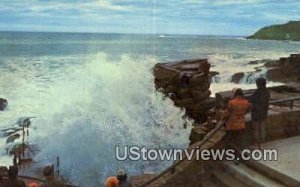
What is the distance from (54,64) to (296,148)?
6593cm

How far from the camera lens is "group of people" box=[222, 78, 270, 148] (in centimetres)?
757

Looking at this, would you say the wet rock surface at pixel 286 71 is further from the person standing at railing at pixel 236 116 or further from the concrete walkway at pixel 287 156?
the person standing at railing at pixel 236 116

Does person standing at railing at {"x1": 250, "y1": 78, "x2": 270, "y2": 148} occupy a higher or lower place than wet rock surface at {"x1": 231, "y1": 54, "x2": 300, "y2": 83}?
higher

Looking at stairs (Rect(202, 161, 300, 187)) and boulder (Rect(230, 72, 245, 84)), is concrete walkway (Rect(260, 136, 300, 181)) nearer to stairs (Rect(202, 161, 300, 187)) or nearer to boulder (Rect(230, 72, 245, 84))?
stairs (Rect(202, 161, 300, 187))

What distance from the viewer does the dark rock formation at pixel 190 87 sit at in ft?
73.9

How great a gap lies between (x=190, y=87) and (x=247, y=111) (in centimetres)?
1506

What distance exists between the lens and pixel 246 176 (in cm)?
700

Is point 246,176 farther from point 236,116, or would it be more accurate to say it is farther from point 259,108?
point 259,108

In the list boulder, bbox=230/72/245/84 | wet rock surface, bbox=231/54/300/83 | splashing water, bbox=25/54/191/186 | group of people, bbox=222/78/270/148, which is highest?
group of people, bbox=222/78/270/148

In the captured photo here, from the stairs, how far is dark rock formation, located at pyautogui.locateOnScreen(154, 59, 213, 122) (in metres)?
14.3

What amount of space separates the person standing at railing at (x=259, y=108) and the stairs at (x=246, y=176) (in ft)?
2.23

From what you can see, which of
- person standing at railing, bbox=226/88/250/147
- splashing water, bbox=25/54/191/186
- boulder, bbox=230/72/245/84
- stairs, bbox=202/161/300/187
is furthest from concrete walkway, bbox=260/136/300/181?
boulder, bbox=230/72/245/84

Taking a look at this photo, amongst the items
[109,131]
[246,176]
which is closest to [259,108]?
[246,176]

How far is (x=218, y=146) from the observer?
7.80 m
